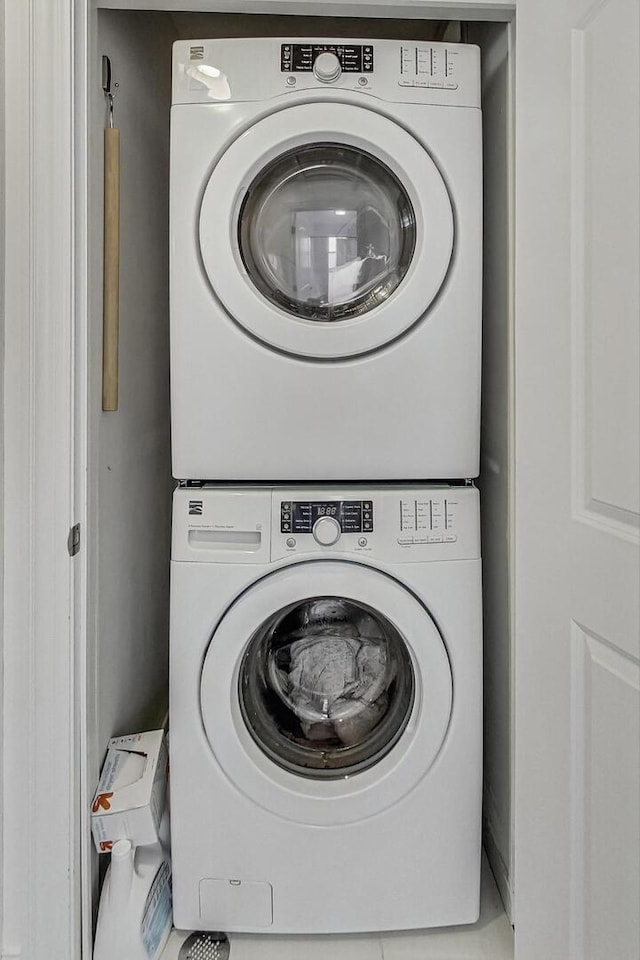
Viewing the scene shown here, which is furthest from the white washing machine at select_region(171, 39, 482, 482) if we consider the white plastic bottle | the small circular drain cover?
the small circular drain cover

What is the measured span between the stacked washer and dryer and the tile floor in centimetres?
4

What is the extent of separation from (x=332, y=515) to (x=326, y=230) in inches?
21.0

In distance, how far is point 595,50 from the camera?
927mm

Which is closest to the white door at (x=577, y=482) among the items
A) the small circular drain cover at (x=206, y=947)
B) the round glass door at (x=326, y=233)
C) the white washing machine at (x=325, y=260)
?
the white washing machine at (x=325, y=260)

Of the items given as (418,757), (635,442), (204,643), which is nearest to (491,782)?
(418,757)

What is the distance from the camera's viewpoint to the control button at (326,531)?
4.06 feet

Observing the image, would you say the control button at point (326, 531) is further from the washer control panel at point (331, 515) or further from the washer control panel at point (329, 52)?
the washer control panel at point (329, 52)

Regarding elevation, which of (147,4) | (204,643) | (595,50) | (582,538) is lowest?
(204,643)

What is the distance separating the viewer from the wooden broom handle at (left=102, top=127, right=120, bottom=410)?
1.26m

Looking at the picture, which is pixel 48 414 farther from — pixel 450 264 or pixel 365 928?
pixel 365 928

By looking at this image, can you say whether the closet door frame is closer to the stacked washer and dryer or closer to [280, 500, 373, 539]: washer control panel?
the stacked washer and dryer

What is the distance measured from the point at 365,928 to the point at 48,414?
1104mm

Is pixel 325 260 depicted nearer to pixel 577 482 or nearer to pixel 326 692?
pixel 577 482

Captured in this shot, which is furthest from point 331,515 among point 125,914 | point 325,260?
point 125,914
